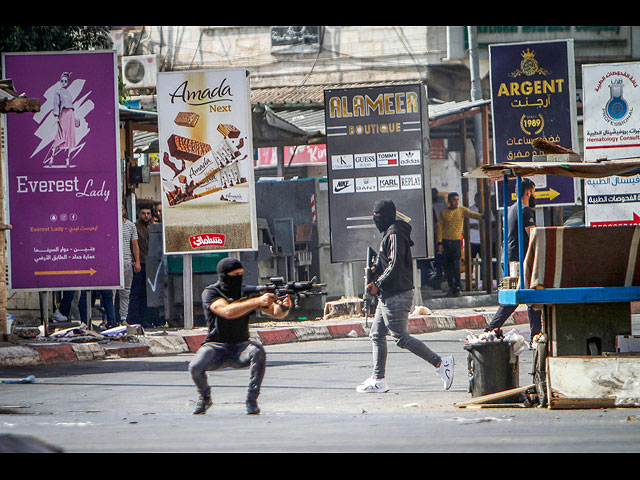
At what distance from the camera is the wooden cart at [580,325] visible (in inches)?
348

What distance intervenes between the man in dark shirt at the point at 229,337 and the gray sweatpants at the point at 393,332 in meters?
1.49

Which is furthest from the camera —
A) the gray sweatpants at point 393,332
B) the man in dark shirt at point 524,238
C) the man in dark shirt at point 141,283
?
the man in dark shirt at point 141,283

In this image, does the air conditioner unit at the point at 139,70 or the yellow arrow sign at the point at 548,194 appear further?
the air conditioner unit at the point at 139,70

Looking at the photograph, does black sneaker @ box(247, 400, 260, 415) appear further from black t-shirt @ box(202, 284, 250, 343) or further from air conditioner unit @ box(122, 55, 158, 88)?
air conditioner unit @ box(122, 55, 158, 88)

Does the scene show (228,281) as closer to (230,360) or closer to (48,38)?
(230,360)

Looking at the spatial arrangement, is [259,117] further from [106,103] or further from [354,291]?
[106,103]

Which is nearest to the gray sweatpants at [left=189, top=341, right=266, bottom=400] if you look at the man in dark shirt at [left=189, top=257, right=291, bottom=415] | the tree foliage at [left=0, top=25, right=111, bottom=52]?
the man in dark shirt at [left=189, top=257, right=291, bottom=415]

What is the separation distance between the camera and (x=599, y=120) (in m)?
17.7

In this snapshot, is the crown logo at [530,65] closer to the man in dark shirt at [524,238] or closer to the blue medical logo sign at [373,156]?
the blue medical logo sign at [373,156]

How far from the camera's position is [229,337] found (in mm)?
9195

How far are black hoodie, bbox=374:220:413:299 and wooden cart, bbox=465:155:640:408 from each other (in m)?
1.33

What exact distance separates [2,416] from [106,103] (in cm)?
631

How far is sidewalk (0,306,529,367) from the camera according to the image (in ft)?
44.4

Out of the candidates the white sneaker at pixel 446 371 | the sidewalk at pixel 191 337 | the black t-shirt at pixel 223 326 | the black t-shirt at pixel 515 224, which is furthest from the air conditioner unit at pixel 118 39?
the black t-shirt at pixel 223 326
